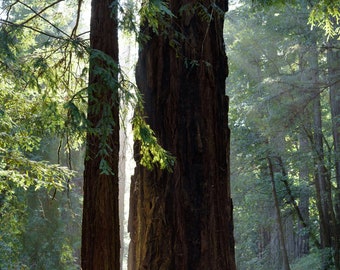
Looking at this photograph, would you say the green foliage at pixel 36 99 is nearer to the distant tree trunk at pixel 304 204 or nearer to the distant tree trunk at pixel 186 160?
the distant tree trunk at pixel 186 160

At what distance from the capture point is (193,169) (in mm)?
5375

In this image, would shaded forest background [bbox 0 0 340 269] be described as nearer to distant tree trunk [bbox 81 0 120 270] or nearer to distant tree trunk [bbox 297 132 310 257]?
distant tree trunk [bbox 297 132 310 257]

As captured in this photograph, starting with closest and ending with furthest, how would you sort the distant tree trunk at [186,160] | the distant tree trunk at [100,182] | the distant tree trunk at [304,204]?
the distant tree trunk at [100,182] < the distant tree trunk at [186,160] < the distant tree trunk at [304,204]

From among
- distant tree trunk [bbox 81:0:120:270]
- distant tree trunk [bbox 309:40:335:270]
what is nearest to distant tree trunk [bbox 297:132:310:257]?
distant tree trunk [bbox 309:40:335:270]

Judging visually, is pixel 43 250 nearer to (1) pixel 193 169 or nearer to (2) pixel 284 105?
(2) pixel 284 105

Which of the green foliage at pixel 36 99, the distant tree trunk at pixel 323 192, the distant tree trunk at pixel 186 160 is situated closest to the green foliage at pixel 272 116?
the distant tree trunk at pixel 323 192

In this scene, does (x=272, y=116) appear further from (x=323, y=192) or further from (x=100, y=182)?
(x=100, y=182)

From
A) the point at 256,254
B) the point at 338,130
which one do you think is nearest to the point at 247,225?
the point at 256,254

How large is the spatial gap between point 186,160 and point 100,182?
144 cm

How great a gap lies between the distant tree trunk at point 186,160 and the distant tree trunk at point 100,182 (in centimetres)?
114

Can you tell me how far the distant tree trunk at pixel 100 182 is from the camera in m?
4.06

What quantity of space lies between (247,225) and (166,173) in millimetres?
14240

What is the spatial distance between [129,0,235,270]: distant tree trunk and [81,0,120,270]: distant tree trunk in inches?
44.7

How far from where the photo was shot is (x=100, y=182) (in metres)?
4.14
